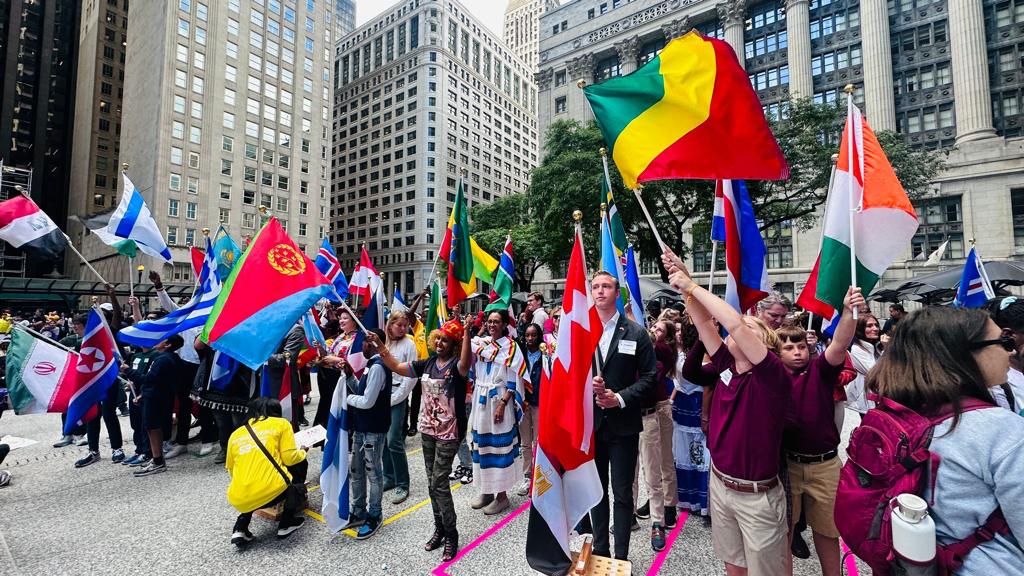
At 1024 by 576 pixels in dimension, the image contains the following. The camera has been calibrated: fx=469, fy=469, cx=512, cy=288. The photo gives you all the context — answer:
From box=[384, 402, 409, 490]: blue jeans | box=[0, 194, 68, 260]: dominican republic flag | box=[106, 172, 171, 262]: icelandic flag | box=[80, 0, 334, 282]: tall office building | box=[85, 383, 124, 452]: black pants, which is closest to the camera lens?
box=[384, 402, 409, 490]: blue jeans

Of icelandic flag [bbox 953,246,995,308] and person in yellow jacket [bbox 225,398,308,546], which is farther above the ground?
icelandic flag [bbox 953,246,995,308]

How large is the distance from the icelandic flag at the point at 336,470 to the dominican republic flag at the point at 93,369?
14.3ft

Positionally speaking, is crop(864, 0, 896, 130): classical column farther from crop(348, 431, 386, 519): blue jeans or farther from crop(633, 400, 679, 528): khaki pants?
A: crop(348, 431, 386, 519): blue jeans

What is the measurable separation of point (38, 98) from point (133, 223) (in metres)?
88.3

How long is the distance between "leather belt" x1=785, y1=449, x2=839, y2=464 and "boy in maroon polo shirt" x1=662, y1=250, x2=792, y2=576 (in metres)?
0.74

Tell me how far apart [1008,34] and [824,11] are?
11.2 meters

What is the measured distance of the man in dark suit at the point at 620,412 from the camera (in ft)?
12.4

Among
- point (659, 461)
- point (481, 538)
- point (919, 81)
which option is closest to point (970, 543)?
point (659, 461)

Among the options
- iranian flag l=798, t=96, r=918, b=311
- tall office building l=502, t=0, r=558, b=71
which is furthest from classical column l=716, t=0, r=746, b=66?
tall office building l=502, t=0, r=558, b=71

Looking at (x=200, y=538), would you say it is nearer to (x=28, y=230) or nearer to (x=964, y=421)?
(x=28, y=230)

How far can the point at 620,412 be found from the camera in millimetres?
3840

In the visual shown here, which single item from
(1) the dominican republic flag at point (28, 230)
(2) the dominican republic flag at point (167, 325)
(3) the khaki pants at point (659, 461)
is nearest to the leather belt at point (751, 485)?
(3) the khaki pants at point (659, 461)

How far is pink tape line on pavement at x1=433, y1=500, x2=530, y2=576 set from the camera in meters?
4.05

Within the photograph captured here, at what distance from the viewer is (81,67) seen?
71.0 meters
